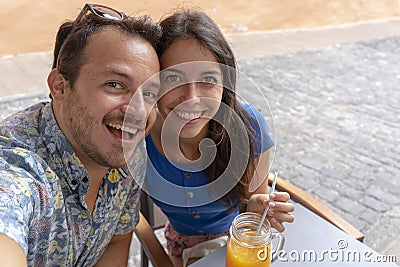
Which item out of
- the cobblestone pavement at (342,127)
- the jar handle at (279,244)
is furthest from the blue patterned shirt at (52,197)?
the cobblestone pavement at (342,127)

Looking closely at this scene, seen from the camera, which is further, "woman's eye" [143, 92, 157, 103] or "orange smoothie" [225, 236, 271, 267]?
"woman's eye" [143, 92, 157, 103]

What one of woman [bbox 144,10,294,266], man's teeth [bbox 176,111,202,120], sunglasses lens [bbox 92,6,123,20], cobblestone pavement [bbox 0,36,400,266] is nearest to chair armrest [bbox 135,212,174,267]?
woman [bbox 144,10,294,266]

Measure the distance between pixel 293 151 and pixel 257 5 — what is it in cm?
468

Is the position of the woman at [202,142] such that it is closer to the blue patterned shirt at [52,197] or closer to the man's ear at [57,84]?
the blue patterned shirt at [52,197]

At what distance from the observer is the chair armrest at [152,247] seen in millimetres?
1739

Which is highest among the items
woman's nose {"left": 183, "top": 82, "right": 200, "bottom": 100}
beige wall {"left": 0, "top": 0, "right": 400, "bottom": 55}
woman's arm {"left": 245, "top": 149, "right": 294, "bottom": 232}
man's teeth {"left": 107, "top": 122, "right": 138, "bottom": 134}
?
woman's nose {"left": 183, "top": 82, "right": 200, "bottom": 100}

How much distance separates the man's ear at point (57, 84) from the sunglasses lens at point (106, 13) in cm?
24

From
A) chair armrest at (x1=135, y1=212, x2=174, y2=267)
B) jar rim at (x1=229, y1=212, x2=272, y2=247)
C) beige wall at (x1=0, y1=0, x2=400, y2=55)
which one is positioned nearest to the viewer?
jar rim at (x1=229, y1=212, x2=272, y2=247)

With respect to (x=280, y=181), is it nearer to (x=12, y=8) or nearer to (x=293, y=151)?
(x=293, y=151)

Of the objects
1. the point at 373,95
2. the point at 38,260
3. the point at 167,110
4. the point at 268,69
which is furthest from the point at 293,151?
the point at 38,260

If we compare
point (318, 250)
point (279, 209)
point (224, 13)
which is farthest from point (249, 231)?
point (224, 13)

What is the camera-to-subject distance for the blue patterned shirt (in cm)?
119

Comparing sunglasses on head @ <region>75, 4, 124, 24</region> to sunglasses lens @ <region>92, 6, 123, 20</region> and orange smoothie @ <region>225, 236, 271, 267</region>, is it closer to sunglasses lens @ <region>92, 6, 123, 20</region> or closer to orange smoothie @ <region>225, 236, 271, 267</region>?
sunglasses lens @ <region>92, 6, 123, 20</region>

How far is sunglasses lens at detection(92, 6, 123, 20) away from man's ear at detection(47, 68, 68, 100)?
0.80ft
